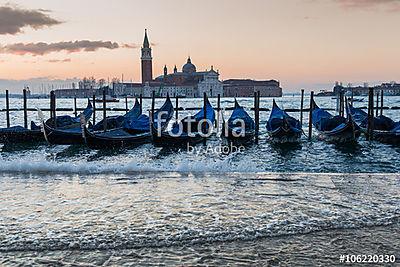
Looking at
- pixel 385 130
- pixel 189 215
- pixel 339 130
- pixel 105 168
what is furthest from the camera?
pixel 385 130

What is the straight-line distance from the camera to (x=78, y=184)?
708 centimetres

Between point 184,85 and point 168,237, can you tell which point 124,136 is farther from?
point 184,85

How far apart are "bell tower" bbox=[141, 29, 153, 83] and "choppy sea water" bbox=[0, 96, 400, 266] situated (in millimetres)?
94035

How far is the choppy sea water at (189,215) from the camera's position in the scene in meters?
3.79

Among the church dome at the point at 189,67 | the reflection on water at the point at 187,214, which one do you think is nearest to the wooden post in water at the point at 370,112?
the reflection on water at the point at 187,214

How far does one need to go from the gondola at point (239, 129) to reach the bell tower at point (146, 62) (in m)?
87.8

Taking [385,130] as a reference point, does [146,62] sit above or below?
above

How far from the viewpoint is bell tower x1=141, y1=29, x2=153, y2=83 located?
330 feet

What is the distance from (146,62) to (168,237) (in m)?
100

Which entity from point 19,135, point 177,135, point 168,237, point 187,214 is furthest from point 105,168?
point 19,135

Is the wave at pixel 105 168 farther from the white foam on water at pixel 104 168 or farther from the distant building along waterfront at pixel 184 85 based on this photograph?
the distant building along waterfront at pixel 184 85

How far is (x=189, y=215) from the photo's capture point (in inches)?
196

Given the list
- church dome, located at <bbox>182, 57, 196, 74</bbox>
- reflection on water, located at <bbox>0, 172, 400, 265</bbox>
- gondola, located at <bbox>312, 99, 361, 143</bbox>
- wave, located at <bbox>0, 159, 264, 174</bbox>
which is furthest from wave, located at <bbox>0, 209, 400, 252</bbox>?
church dome, located at <bbox>182, 57, 196, 74</bbox>

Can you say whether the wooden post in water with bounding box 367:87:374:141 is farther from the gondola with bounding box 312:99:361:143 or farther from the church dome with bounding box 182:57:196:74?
the church dome with bounding box 182:57:196:74
